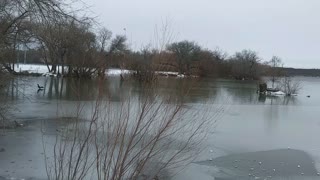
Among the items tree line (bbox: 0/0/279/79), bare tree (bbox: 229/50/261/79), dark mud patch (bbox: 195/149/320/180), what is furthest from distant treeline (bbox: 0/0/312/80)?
bare tree (bbox: 229/50/261/79)

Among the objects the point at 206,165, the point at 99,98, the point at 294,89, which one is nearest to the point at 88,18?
the point at 206,165

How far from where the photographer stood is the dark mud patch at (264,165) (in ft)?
35.1

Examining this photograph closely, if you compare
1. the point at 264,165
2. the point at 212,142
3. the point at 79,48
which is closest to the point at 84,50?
the point at 79,48

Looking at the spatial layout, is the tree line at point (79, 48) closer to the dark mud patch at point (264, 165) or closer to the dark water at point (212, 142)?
the dark water at point (212, 142)

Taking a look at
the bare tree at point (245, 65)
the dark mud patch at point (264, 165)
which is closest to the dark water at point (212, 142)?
the dark mud patch at point (264, 165)

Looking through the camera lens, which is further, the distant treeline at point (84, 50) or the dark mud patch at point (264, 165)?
the dark mud patch at point (264, 165)

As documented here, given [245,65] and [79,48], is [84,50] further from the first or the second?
[245,65]

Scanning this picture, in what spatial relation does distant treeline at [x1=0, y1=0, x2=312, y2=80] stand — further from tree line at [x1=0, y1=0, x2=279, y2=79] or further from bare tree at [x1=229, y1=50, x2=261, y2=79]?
bare tree at [x1=229, y1=50, x2=261, y2=79]

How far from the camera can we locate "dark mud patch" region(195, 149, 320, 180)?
35.1 ft

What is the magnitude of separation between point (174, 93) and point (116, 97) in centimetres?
74

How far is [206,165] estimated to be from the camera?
11312 millimetres

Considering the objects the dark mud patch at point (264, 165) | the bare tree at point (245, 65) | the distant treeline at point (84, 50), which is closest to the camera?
the distant treeline at point (84, 50)

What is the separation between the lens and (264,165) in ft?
39.4

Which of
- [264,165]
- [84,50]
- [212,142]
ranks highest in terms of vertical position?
[84,50]
